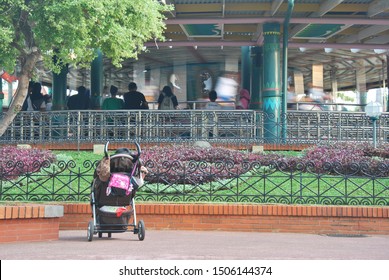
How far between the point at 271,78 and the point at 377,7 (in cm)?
347

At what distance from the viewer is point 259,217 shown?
428 inches

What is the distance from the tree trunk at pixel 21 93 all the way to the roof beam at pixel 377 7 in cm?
1068

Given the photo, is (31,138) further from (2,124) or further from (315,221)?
(315,221)

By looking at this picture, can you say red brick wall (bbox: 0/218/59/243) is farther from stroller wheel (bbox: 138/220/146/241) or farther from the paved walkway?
stroller wheel (bbox: 138/220/146/241)

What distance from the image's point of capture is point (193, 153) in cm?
1418

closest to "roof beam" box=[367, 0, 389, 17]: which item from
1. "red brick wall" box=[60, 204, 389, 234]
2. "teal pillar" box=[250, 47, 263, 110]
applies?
"teal pillar" box=[250, 47, 263, 110]

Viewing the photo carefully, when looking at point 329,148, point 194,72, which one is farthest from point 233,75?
point 329,148

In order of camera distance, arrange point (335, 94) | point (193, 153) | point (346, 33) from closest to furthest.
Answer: point (193, 153) < point (346, 33) < point (335, 94)

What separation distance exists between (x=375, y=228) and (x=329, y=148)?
5.03m

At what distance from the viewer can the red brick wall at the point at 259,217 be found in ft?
35.6

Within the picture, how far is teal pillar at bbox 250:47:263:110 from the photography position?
85.4ft

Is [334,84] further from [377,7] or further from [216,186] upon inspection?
[216,186]

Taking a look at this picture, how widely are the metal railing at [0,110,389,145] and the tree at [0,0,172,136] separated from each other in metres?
4.72

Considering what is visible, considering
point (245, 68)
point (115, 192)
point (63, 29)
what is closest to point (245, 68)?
point (245, 68)
